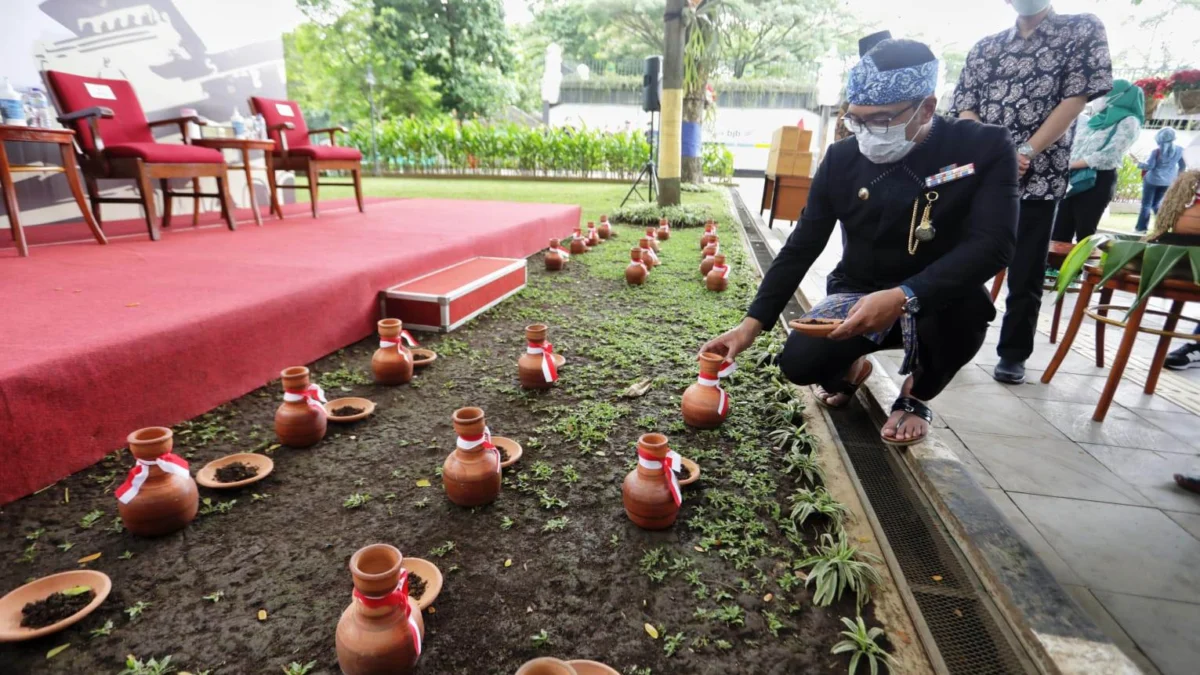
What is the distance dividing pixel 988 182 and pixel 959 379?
129cm

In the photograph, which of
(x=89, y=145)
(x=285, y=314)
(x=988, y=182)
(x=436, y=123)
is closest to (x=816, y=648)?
(x=988, y=182)

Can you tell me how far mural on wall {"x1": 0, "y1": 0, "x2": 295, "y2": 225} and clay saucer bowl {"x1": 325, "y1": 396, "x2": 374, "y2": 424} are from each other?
169 inches

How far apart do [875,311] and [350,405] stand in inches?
72.9

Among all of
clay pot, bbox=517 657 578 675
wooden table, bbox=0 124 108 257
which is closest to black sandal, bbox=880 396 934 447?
clay pot, bbox=517 657 578 675

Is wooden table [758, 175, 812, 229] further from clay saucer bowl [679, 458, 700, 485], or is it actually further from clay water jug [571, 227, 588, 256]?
clay saucer bowl [679, 458, 700, 485]

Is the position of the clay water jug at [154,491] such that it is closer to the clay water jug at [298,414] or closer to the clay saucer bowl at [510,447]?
the clay water jug at [298,414]

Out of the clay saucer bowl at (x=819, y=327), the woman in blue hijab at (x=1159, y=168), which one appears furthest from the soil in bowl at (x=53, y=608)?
the woman in blue hijab at (x=1159, y=168)

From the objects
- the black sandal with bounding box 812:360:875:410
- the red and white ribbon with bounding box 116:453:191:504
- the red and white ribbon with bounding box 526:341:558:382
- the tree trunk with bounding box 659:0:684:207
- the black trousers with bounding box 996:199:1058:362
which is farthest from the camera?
the tree trunk with bounding box 659:0:684:207

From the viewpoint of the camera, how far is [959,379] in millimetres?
2754

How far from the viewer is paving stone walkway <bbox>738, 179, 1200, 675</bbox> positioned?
1365 mm

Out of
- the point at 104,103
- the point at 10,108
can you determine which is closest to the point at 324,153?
the point at 104,103

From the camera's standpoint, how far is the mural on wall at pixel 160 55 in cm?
451

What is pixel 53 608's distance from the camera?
1189 mm

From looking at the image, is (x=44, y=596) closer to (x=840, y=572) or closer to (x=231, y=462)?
(x=231, y=462)
